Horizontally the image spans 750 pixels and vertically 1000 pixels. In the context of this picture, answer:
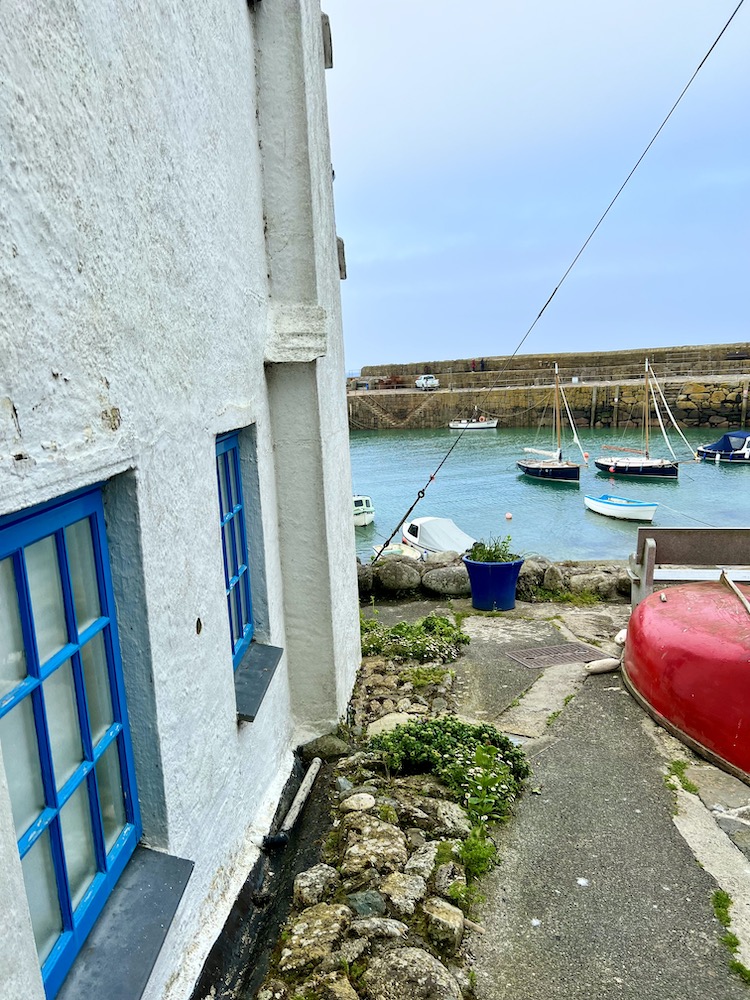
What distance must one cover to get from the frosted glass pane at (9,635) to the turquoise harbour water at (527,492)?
20.6m

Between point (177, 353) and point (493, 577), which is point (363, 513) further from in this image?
point (177, 353)

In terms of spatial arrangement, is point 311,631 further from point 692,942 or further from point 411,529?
point 411,529

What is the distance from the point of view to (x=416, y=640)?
695 cm

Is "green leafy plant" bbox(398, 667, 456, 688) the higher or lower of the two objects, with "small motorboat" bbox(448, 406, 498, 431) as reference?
higher

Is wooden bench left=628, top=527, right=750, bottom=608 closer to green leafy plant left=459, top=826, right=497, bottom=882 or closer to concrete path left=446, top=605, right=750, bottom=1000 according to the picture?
concrete path left=446, top=605, right=750, bottom=1000

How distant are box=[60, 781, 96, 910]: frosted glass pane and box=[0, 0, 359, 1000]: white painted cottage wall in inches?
12.7

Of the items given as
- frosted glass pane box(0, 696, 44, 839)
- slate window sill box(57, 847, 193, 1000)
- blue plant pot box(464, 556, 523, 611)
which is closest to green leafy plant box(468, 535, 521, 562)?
blue plant pot box(464, 556, 523, 611)

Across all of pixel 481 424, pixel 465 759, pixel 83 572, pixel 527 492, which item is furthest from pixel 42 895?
pixel 481 424

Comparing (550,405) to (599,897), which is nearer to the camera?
(599,897)

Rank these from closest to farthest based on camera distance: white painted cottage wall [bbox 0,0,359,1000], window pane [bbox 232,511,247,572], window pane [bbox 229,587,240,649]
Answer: white painted cottage wall [bbox 0,0,359,1000]
window pane [bbox 229,587,240,649]
window pane [bbox 232,511,247,572]

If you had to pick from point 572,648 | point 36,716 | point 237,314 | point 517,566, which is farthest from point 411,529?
point 36,716

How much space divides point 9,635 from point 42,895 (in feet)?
2.37

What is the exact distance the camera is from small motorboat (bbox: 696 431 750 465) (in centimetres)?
3481

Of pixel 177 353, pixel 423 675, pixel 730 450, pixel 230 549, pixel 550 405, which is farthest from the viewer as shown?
pixel 550 405
